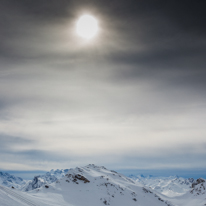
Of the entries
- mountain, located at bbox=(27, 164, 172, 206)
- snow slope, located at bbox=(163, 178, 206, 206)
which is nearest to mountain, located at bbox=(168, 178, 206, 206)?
snow slope, located at bbox=(163, 178, 206, 206)

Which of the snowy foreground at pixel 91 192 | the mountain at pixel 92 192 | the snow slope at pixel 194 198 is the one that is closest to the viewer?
the snowy foreground at pixel 91 192

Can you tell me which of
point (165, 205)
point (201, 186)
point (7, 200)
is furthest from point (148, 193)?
point (7, 200)

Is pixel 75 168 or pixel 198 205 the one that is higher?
pixel 75 168

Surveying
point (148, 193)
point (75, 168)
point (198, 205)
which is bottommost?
point (198, 205)

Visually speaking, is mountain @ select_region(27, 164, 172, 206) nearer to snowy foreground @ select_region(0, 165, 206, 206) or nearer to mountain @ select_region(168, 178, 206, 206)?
snowy foreground @ select_region(0, 165, 206, 206)

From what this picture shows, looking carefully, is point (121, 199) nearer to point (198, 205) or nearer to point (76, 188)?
point (76, 188)

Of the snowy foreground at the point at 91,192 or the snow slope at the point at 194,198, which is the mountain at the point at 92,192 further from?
the snow slope at the point at 194,198

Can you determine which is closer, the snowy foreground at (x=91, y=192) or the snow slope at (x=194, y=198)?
the snowy foreground at (x=91, y=192)

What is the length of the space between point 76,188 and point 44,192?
10.8 meters

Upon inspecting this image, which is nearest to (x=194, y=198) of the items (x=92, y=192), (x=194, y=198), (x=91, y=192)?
(x=194, y=198)

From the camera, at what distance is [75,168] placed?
68.8 metres

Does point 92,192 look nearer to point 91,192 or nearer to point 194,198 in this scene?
point 91,192

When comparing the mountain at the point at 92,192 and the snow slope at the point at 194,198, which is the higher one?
the mountain at the point at 92,192

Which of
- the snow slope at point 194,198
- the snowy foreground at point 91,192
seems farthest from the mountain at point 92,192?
the snow slope at point 194,198
